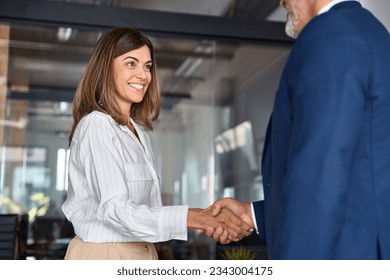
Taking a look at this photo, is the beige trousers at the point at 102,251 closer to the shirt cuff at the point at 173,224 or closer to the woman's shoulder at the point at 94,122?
the shirt cuff at the point at 173,224

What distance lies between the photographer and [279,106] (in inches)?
59.3

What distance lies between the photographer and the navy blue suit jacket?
1.32 m

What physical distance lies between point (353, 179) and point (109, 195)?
33.0 inches

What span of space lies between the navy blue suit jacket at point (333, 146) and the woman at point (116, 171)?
608 mm

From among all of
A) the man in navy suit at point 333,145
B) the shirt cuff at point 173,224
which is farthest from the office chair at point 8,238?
the man in navy suit at point 333,145

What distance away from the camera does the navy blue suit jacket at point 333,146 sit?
1.32 metres

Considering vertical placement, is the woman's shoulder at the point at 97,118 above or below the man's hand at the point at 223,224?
above

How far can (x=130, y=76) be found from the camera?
7.49ft

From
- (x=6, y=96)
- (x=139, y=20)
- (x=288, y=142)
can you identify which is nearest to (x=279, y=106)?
(x=288, y=142)

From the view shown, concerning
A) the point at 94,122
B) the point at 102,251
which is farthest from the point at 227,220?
the point at 94,122

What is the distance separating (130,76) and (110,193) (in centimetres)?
49

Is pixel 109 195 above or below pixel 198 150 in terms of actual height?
below

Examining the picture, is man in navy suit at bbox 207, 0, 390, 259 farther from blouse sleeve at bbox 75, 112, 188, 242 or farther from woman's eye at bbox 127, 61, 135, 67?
woman's eye at bbox 127, 61, 135, 67
